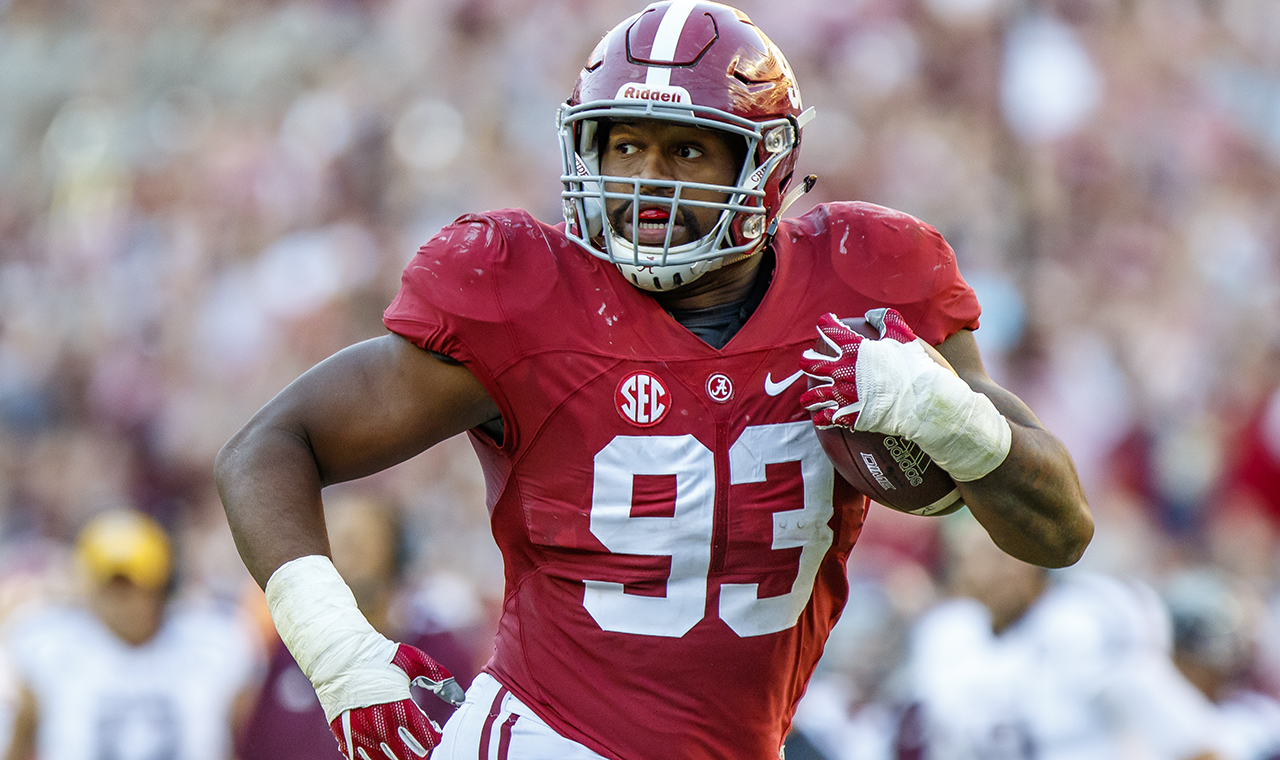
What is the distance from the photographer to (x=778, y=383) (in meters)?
2.44

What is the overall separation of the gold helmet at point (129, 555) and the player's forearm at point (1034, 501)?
350 centimetres

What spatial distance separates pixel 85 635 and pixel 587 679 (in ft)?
10.7

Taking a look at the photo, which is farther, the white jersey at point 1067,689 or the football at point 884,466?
the white jersey at point 1067,689

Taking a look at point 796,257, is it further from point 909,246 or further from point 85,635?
point 85,635

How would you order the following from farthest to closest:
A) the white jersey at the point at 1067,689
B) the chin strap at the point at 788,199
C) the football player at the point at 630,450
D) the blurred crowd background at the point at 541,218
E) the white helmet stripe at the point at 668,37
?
the blurred crowd background at the point at 541,218 → the white jersey at the point at 1067,689 → the chin strap at the point at 788,199 → the white helmet stripe at the point at 668,37 → the football player at the point at 630,450

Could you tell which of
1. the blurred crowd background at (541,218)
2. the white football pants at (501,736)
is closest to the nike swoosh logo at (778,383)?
the white football pants at (501,736)

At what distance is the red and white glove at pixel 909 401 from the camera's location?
2.25 m

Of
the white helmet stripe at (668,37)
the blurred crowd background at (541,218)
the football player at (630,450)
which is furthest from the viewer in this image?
the blurred crowd background at (541,218)

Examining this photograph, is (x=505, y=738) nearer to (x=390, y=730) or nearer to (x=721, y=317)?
(x=390, y=730)

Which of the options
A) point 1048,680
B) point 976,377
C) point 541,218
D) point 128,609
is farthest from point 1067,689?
point 541,218

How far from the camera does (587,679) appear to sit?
2412 millimetres

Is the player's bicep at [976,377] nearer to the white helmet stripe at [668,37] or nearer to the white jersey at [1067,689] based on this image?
the white helmet stripe at [668,37]

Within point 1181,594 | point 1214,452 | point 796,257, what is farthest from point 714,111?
point 1214,452

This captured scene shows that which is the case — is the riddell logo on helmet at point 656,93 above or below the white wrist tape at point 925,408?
above
